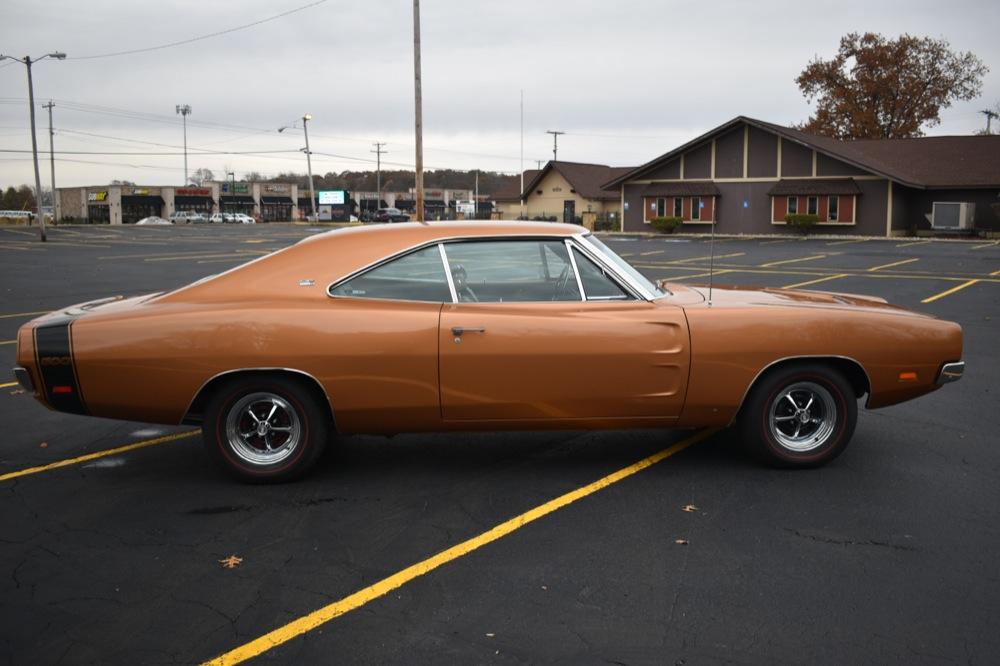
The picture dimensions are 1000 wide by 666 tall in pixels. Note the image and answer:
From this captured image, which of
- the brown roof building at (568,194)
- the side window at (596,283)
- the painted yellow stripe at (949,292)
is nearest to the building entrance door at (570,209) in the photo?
the brown roof building at (568,194)

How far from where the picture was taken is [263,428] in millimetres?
4973

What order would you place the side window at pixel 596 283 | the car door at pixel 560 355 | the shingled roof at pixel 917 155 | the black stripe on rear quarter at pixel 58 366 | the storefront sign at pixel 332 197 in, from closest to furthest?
the black stripe on rear quarter at pixel 58 366 → the car door at pixel 560 355 → the side window at pixel 596 283 → the shingled roof at pixel 917 155 → the storefront sign at pixel 332 197

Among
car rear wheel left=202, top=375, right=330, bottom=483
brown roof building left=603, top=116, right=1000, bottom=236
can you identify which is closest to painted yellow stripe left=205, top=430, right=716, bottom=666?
car rear wheel left=202, top=375, right=330, bottom=483

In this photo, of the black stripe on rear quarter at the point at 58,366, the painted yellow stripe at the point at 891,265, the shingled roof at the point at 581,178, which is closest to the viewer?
the black stripe on rear quarter at the point at 58,366

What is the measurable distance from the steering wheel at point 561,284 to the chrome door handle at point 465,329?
53 centimetres

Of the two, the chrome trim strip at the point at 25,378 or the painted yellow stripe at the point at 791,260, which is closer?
the chrome trim strip at the point at 25,378

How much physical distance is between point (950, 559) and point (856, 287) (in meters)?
15.0

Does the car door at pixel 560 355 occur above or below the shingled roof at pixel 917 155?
below

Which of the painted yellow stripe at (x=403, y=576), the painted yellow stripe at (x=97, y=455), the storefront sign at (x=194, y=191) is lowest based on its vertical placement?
the painted yellow stripe at (x=403, y=576)

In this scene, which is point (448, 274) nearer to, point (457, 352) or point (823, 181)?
point (457, 352)

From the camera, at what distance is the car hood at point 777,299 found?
5.30 metres

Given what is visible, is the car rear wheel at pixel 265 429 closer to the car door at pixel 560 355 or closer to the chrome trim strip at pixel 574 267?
the car door at pixel 560 355

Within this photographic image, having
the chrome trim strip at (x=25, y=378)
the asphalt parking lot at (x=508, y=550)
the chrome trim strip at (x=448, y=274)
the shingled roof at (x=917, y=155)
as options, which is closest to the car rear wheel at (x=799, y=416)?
the asphalt parking lot at (x=508, y=550)

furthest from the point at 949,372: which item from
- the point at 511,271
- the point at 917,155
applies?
the point at 917,155
